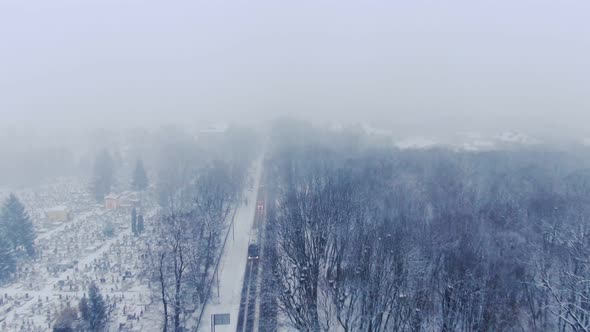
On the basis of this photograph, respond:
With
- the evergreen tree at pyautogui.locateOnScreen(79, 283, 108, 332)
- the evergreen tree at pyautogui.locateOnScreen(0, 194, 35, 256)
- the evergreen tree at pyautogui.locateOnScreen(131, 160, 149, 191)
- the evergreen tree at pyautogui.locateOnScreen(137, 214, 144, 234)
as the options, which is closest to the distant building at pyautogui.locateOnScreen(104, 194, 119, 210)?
the evergreen tree at pyautogui.locateOnScreen(131, 160, 149, 191)

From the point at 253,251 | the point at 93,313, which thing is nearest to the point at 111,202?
the point at 253,251

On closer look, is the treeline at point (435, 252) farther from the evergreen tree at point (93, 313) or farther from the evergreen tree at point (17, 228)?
the evergreen tree at point (17, 228)

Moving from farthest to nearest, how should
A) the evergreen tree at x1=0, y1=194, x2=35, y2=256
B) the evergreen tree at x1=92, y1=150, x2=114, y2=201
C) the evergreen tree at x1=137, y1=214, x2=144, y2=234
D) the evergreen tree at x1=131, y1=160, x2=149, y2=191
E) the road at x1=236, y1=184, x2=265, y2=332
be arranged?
the evergreen tree at x1=131, y1=160, x2=149, y2=191 → the evergreen tree at x1=92, y1=150, x2=114, y2=201 → the evergreen tree at x1=137, y1=214, x2=144, y2=234 → the evergreen tree at x1=0, y1=194, x2=35, y2=256 → the road at x1=236, y1=184, x2=265, y2=332

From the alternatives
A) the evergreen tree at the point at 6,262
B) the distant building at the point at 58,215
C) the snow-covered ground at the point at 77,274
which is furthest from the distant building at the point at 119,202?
the evergreen tree at the point at 6,262

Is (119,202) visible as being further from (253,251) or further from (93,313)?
(93,313)

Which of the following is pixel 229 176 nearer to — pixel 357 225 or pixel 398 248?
pixel 357 225

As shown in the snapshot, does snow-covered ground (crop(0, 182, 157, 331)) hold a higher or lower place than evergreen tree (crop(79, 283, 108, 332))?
lower

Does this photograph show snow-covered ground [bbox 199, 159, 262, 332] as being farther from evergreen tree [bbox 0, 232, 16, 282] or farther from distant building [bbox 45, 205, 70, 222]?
distant building [bbox 45, 205, 70, 222]
